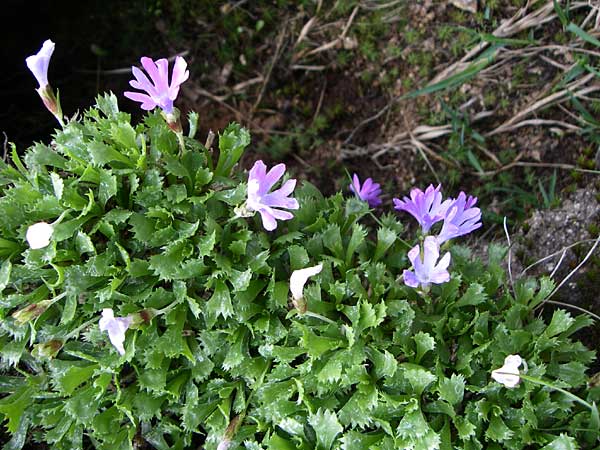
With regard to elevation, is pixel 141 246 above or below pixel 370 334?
above

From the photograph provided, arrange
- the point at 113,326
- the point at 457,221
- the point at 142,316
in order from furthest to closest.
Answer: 1. the point at 457,221
2. the point at 142,316
3. the point at 113,326

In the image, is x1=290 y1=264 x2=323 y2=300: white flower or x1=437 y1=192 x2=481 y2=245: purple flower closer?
x1=290 y1=264 x2=323 y2=300: white flower

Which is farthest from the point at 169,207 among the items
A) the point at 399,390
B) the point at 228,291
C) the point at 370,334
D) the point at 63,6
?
the point at 63,6

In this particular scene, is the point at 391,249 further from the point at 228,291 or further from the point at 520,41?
the point at 520,41

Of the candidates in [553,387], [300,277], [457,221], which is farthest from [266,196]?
[553,387]

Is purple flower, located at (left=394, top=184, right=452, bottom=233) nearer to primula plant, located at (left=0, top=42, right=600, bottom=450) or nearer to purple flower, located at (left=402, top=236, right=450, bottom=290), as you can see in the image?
primula plant, located at (left=0, top=42, right=600, bottom=450)

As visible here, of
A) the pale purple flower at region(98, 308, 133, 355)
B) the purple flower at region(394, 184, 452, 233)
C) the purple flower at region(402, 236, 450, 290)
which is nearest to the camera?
the pale purple flower at region(98, 308, 133, 355)

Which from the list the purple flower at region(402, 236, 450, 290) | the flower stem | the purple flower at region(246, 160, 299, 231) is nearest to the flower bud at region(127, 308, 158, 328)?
the purple flower at region(246, 160, 299, 231)

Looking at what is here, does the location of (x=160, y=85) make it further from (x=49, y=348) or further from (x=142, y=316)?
(x=49, y=348)
